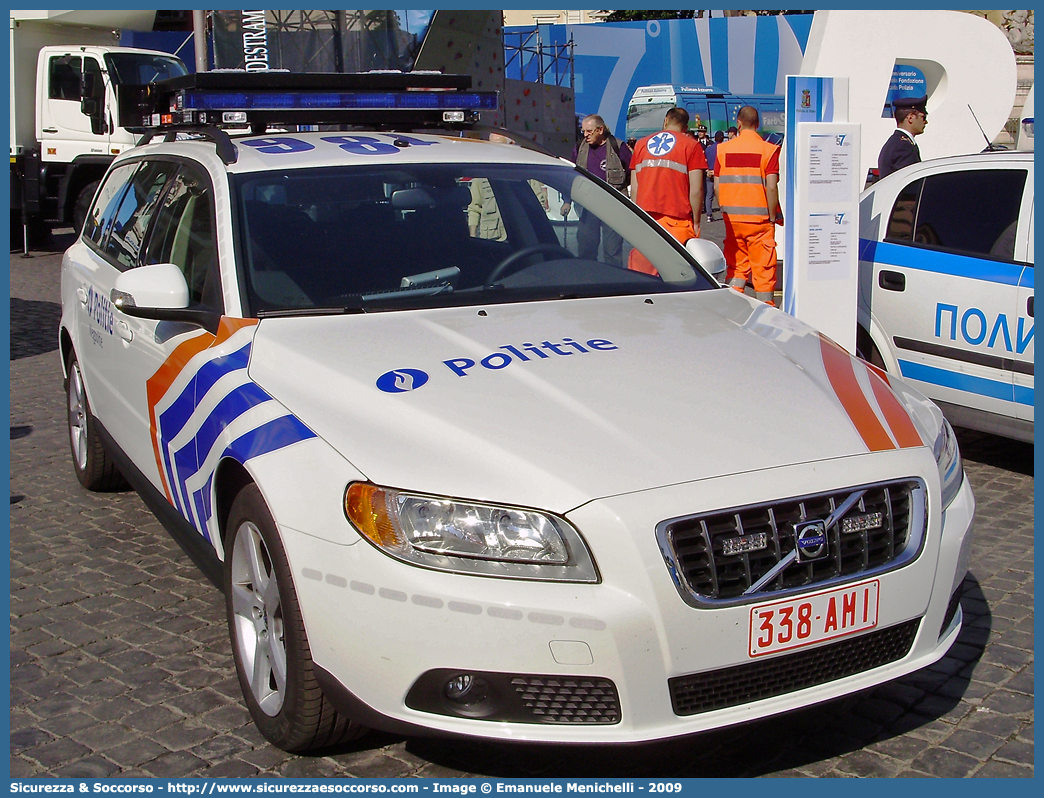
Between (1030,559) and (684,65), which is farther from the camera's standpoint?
(684,65)

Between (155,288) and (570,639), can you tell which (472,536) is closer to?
(570,639)

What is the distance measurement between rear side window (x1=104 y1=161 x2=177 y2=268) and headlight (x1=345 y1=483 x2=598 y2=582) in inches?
97.6

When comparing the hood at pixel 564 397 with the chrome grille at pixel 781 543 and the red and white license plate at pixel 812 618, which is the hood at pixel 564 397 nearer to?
the chrome grille at pixel 781 543

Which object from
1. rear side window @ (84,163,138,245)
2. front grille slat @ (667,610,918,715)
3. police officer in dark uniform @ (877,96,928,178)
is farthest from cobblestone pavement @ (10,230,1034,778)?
police officer in dark uniform @ (877,96,928,178)

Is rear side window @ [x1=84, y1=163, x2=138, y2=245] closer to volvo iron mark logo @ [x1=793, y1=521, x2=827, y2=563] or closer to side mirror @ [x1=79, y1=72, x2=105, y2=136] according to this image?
volvo iron mark logo @ [x1=793, y1=521, x2=827, y2=563]

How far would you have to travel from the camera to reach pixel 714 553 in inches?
104

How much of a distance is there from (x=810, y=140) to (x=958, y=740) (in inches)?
201

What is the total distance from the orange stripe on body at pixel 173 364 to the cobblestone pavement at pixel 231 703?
0.62 m

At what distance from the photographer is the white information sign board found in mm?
7234

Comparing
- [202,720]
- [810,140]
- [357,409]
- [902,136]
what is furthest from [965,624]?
[902,136]

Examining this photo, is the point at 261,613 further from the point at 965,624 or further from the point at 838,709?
the point at 965,624

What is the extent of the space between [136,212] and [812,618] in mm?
3520

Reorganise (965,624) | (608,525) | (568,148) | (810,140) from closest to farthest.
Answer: (608,525), (965,624), (810,140), (568,148)

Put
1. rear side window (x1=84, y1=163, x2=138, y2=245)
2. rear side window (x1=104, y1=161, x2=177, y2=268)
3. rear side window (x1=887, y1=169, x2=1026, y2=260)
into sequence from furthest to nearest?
rear side window (x1=887, y1=169, x2=1026, y2=260) → rear side window (x1=84, y1=163, x2=138, y2=245) → rear side window (x1=104, y1=161, x2=177, y2=268)
